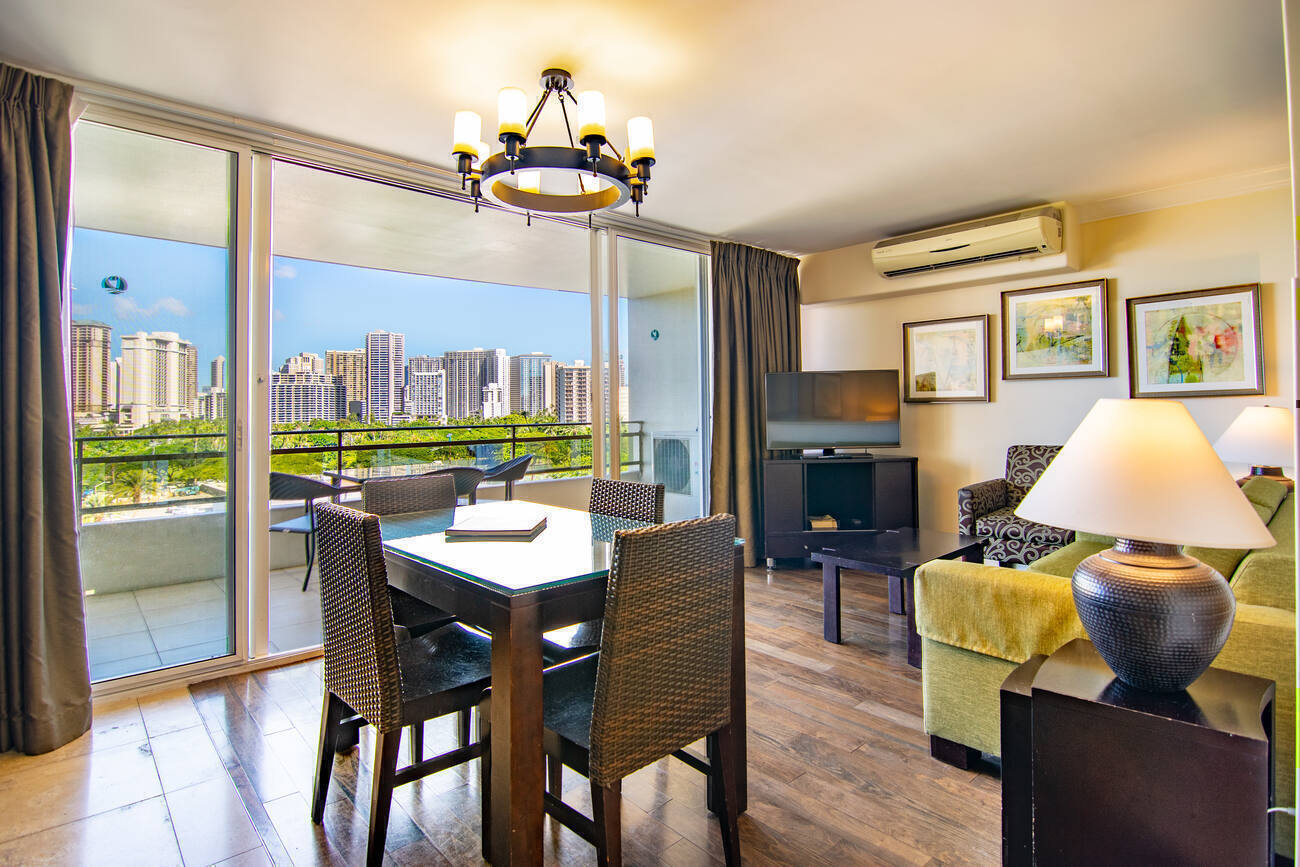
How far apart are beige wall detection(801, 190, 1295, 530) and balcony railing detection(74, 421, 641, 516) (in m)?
2.13

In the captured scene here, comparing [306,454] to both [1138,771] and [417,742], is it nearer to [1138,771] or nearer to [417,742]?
[417,742]

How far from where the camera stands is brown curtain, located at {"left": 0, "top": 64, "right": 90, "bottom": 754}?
2.25 meters

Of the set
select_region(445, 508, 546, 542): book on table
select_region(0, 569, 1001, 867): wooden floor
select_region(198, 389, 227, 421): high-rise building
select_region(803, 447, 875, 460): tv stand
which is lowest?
select_region(0, 569, 1001, 867): wooden floor

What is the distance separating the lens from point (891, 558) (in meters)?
3.11

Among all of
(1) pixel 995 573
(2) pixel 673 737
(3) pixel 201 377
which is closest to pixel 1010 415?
(1) pixel 995 573

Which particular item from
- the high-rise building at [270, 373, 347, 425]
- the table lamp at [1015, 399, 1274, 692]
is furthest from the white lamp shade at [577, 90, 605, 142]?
the high-rise building at [270, 373, 347, 425]

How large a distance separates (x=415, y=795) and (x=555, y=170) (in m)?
1.97

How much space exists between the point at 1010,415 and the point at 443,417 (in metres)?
4.83

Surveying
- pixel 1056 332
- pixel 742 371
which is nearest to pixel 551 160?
pixel 742 371

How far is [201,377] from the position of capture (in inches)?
112

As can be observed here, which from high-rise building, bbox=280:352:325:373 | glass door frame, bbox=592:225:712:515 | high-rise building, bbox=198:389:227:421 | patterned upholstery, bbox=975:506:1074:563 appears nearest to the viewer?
high-rise building, bbox=198:389:227:421

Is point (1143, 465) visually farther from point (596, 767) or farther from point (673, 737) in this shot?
point (596, 767)

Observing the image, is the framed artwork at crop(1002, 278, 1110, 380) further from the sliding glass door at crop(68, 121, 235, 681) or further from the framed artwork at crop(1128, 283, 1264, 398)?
the sliding glass door at crop(68, 121, 235, 681)

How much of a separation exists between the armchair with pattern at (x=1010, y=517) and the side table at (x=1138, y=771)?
2.52 m
